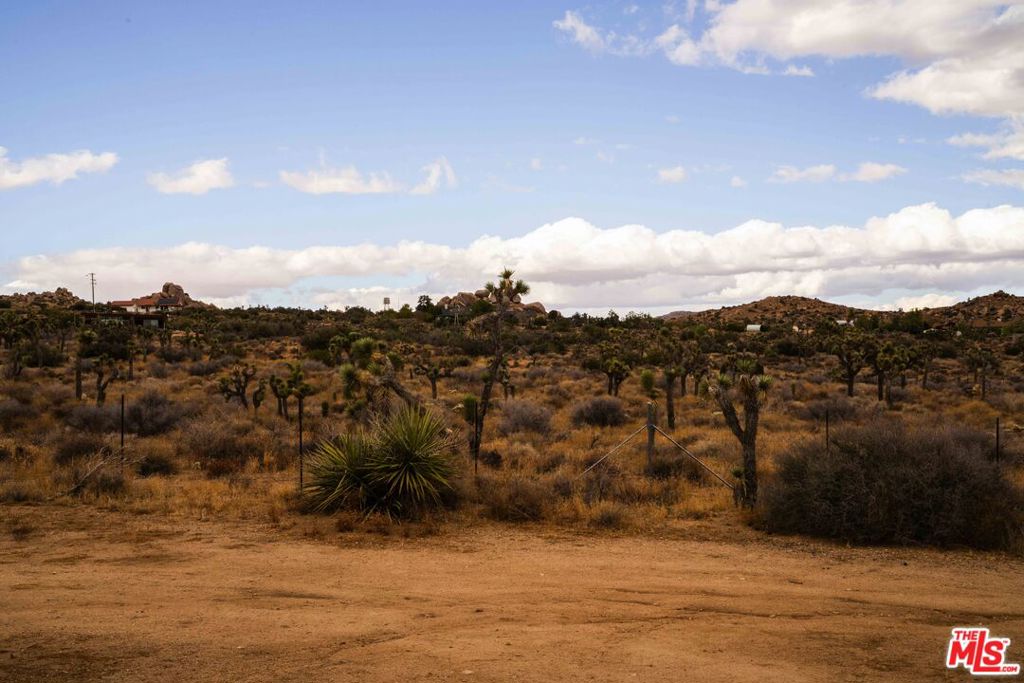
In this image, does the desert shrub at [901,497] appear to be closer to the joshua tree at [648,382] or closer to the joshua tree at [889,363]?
the joshua tree at [648,382]

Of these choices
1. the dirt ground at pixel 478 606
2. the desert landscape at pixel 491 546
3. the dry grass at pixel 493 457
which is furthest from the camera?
the dry grass at pixel 493 457

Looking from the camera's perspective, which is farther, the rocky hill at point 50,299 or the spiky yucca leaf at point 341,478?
the rocky hill at point 50,299

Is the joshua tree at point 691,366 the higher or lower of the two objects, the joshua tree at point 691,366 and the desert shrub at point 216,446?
the higher

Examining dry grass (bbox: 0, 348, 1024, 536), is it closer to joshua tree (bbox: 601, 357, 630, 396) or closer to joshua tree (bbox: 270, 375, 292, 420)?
Result: joshua tree (bbox: 270, 375, 292, 420)

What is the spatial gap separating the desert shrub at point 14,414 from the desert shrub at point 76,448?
5694mm

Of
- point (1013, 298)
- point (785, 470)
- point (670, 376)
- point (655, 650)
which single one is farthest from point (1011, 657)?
point (1013, 298)

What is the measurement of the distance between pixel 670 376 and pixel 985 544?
1431 cm

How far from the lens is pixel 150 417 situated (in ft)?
74.6

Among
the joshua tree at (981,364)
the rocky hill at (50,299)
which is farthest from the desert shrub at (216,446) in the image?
the rocky hill at (50,299)

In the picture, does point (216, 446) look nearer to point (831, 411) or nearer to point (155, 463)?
point (155, 463)

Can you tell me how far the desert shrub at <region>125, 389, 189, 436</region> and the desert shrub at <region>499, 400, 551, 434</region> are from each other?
31.5 feet

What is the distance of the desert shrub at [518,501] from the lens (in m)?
13.1

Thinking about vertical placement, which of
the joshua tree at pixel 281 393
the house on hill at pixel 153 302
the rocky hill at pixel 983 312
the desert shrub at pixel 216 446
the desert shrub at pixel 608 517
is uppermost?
the house on hill at pixel 153 302

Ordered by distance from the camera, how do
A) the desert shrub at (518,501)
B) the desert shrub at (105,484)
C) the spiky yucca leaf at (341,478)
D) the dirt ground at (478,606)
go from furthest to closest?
the desert shrub at (105,484)
the spiky yucca leaf at (341,478)
the desert shrub at (518,501)
the dirt ground at (478,606)
